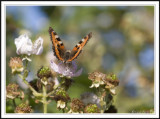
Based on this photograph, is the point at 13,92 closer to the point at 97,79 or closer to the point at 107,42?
the point at 97,79

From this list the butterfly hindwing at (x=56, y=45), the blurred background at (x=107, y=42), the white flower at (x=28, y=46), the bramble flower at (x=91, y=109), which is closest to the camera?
the bramble flower at (x=91, y=109)

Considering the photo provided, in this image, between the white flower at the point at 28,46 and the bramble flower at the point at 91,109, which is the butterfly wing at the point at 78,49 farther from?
the bramble flower at the point at 91,109

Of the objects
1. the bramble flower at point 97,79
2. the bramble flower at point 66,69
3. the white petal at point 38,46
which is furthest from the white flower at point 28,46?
the bramble flower at point 97,79

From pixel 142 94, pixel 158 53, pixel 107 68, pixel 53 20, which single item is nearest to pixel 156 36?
pixel 158 53

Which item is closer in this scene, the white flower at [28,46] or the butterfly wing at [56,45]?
the white flower at [28,46]

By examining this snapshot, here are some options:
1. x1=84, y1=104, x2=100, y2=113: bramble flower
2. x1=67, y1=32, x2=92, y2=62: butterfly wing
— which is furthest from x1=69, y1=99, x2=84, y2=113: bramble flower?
x1=67, y1=32, x2=92, y2=62: butterfly wing

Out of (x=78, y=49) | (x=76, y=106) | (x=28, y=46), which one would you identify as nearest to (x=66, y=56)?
(x=78, y=49)

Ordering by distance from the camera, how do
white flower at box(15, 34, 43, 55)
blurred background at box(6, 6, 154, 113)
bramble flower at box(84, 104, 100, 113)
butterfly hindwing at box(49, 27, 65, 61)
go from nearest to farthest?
bramble flower at box(84, 104, 100, 113)
white flower at box(15, 34, 43, 55)
butterfly hindwing at box(49, 27, 65, 61)
blurred background at box(6, 6, 154, 113)

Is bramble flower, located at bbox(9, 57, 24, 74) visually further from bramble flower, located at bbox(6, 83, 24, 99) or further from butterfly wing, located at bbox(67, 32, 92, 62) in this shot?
butterfly wing, located at bbox(67, 32, 92, 62)
